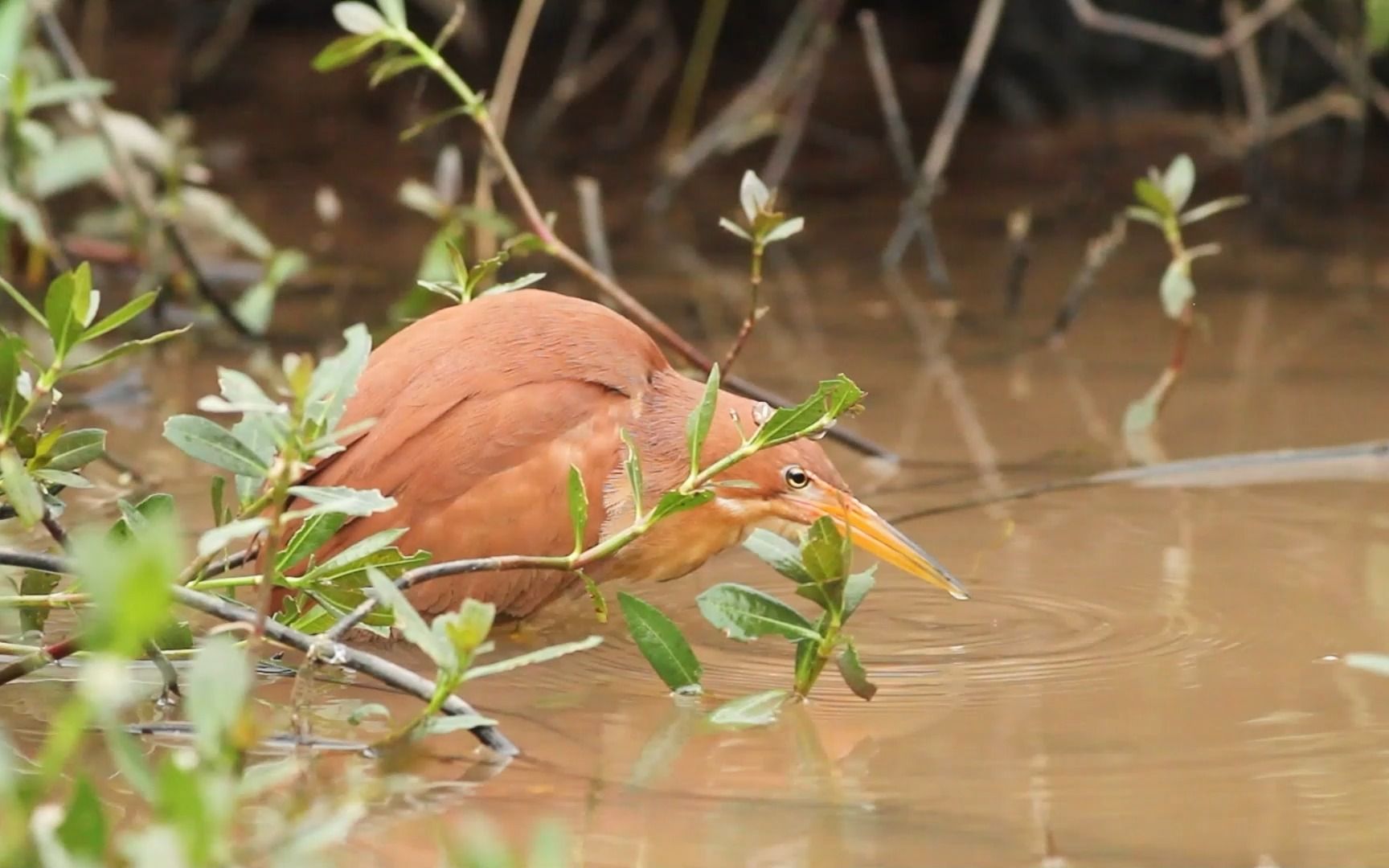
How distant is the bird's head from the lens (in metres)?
3.52

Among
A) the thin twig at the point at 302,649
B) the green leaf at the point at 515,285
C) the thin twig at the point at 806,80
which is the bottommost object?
the thin twig at the point at 302,649

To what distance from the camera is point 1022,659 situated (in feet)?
10.3

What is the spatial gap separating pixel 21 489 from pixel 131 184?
9.13 ft

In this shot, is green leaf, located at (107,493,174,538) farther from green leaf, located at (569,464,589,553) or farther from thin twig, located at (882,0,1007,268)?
thin twig, located at (882,0,1007,268)

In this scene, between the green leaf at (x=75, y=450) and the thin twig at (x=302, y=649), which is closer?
the thin twig at (x=302, y=649)

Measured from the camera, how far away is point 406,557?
2.68 meters

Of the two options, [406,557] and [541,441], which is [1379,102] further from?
[406,557]

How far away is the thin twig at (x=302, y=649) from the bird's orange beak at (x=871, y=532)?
1.05m

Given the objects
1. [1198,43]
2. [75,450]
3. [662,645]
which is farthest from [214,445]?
[1198,43]

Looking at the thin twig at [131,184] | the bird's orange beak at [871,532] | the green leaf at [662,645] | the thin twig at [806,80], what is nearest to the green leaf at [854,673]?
the green leaf at [662,645]

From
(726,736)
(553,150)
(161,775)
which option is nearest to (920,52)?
(553,150)

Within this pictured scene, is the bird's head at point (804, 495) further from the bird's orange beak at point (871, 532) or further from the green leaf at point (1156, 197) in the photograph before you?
the green leaf at point (1156, 197)

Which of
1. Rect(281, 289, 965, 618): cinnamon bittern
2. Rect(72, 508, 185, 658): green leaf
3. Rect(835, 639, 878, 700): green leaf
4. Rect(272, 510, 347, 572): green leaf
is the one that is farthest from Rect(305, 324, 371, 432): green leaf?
Rect(281, 289, 965, 618): cinnamon bittern

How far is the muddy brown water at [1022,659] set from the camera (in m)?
2.42
